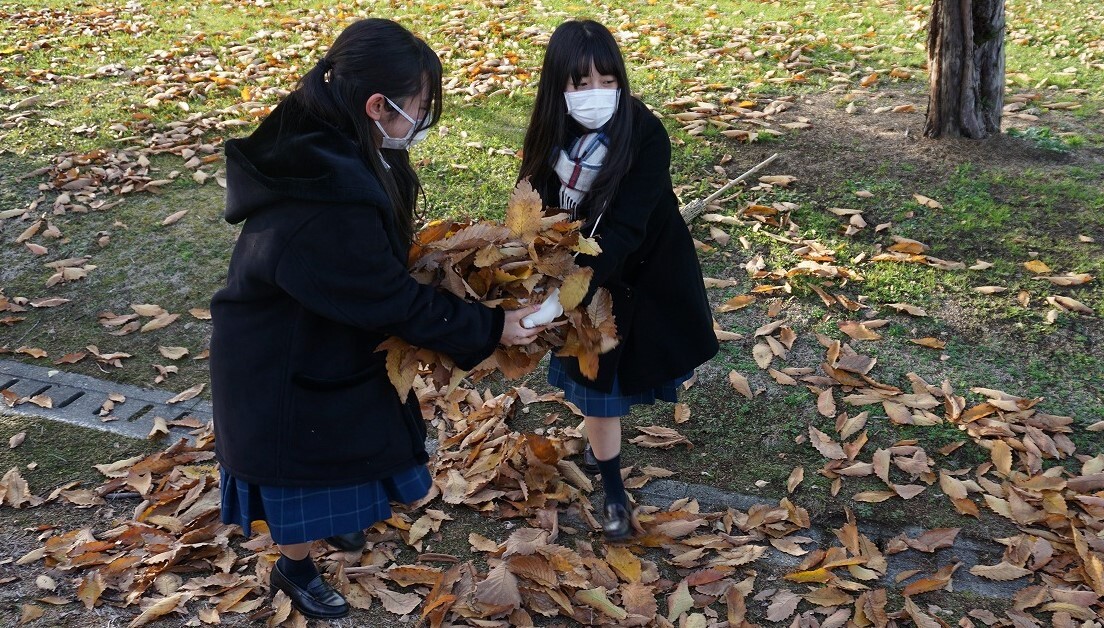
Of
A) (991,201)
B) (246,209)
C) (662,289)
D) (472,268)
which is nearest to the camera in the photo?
(246,209)

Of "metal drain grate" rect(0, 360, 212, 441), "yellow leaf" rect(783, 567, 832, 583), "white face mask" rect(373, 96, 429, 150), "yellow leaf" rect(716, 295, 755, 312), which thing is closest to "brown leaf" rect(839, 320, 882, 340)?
"yellow leaf" rect(716, 295, 755, 312)

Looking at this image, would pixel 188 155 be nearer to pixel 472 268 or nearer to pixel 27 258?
pixel 27 258

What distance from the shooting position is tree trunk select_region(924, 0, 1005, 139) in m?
5.21

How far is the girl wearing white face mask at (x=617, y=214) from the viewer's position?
8.89 ft

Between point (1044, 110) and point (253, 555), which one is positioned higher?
point (1044, 110)

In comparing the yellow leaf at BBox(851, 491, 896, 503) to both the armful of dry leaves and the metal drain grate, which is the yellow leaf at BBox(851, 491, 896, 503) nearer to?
the armful of dry leaves

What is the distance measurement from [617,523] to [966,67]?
3.75 meters

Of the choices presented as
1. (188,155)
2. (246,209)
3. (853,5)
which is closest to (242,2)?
(188,155)

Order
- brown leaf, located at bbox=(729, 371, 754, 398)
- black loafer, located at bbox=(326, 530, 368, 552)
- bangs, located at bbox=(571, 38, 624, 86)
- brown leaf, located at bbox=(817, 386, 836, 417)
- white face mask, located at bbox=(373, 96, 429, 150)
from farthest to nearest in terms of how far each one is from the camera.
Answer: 1. brown leaf, located at bbox=(729, 371, 754, 398)
2. brown leaf, located at bbox=(817, 386, 836, 417)
3. black loafer, located at bbox=(326, 530, 368, 552)
4. bangs, located at bbox=(571, 38, 624, 86)
5. white face mask, located at bbox=(373, 96, 429, 150)

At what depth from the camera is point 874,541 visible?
314cm

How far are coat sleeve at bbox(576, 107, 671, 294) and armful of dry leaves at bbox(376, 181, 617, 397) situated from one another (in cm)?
12

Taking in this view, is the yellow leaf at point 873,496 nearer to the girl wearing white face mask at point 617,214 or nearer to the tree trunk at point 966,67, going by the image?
the girl wearing white face mask at point 617,214

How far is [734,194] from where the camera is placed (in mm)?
5336

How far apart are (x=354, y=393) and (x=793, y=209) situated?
3423 millimetres
